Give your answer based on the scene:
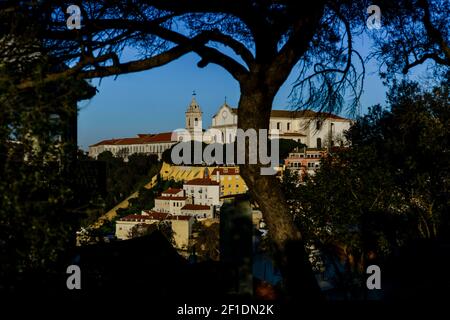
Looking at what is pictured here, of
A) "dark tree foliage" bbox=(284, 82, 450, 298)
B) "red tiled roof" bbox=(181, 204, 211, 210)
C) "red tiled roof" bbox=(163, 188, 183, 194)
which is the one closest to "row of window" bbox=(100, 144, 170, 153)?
"red tiled roof" bbox=(163, 188, 183, 194)

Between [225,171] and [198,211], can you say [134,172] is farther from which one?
[198,211]

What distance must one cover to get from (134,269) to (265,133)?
2.95 m

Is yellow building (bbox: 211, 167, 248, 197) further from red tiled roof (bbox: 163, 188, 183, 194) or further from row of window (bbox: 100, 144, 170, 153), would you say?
row of window (bbox: 100, 144, 170, 153)

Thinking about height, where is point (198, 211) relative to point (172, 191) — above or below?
below

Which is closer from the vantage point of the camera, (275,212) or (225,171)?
(275,212)

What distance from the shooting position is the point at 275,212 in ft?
18.7

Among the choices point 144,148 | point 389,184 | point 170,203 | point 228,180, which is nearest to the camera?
point 389,184

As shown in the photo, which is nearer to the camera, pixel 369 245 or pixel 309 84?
pixel 309 84

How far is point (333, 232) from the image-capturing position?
12125mm

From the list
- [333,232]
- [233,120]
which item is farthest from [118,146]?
[333,232]

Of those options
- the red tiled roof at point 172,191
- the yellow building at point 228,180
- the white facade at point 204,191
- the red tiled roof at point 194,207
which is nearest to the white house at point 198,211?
the red tiled roof at point 194,207

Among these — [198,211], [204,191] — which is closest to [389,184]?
[198,211]

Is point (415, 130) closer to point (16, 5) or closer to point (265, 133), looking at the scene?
point (265, 133)
